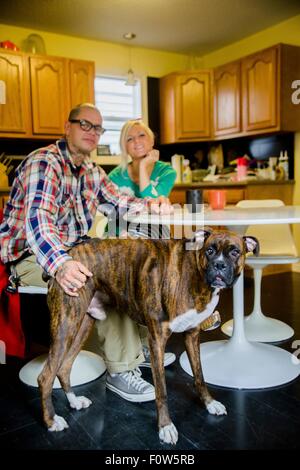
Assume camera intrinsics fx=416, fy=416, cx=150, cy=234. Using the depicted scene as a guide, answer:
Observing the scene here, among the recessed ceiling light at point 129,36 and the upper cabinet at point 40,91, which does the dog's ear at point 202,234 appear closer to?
the upper cabinet at point 40,91

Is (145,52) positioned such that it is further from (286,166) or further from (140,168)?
(140,168)

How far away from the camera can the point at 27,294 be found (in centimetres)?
190

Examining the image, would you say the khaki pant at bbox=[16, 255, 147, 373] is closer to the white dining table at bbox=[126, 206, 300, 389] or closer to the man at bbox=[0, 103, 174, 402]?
the man at bbox=[0, 103, 174, 402]

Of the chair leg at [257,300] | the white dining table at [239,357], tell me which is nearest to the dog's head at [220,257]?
the white dining table at [239,357]

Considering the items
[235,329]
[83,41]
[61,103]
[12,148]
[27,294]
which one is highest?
[83,41]

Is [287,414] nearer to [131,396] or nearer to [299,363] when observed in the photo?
[299,363]

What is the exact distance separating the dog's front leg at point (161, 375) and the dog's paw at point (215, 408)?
0.24 meters

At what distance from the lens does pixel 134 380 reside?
6.11ft

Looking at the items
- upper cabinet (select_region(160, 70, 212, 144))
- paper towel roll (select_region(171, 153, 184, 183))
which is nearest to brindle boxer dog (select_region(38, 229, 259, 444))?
paper towel roll (select_region(171, 153, 184, 183))

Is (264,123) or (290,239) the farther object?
(264,123)

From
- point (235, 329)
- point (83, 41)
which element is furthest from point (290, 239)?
point (83, 41)

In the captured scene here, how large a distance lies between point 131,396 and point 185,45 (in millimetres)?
4536

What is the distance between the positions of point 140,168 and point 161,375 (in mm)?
1299

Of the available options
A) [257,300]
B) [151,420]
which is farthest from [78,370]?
[257,300]
